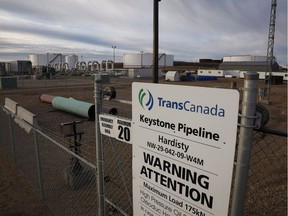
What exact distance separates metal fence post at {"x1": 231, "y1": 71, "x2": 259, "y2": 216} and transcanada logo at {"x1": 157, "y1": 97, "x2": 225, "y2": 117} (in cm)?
17

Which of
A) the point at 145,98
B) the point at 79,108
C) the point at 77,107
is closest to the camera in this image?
the point at 145,98

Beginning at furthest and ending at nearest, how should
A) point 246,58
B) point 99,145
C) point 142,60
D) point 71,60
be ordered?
1. point 71,60
2. point 142,60
3. point 246,58
4. point 99,145

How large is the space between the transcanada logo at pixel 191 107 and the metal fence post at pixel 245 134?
166 millimetres

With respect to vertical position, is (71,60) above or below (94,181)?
above

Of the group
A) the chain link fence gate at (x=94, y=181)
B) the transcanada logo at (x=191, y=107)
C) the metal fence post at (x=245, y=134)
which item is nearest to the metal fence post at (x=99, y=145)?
the chain link fence gate at (x=94, y=181)

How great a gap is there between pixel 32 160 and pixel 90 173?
7.58ft

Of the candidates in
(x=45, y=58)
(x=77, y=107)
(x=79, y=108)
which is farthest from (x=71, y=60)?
(x=79, y=108)

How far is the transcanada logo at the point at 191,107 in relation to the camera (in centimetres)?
188

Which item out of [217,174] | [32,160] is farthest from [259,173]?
[32,160]

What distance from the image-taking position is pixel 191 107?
2082 millimetres

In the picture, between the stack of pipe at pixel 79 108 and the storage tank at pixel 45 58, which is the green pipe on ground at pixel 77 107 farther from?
the storage tank at pixel 45 58

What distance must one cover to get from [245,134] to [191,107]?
0.46 m

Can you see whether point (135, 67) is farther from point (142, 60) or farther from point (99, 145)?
point (99, 145)

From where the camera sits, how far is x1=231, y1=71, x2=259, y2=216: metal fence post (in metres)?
1.78
